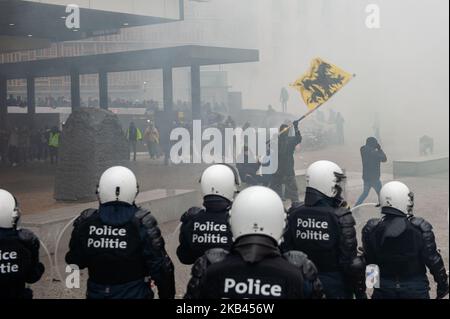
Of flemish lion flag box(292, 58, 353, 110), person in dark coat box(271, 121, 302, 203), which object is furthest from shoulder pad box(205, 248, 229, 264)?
person in dark coat box(271, 121, 302, 203)

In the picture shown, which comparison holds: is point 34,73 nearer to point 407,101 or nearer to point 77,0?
point 77,0

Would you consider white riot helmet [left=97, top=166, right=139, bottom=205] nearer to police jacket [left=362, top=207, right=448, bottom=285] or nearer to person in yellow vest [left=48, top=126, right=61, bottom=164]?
police jacket [left=362, top=207, right=448, bottom=285]

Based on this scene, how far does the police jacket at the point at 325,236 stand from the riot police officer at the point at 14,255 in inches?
42.6

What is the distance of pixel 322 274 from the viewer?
2.90 metres

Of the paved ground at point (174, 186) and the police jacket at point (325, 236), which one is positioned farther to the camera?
the paved ground at point (174, 186)

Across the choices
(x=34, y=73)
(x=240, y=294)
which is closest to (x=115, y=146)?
(x=240, y=294)

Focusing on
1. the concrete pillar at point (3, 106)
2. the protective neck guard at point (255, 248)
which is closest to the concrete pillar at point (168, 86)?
the concrete pillar at point (3, 106)

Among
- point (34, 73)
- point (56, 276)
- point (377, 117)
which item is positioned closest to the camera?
point (56, 276)

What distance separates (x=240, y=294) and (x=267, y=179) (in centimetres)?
644

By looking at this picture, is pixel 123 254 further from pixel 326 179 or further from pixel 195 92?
pixel 195 92

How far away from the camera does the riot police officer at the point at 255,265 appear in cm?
181

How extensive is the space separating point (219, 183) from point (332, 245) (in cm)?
65

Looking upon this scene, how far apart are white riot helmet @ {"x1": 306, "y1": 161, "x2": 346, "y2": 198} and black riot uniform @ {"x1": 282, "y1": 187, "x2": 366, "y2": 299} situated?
0.11 m

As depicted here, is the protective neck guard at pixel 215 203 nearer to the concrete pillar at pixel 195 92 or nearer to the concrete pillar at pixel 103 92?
the concrete pillar at pixel 195 92
